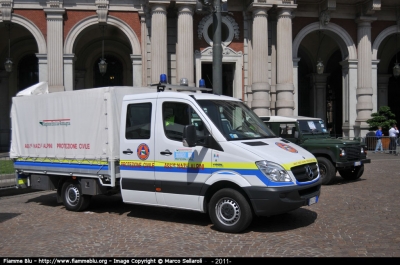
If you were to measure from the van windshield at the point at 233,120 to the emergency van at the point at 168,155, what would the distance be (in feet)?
0.08

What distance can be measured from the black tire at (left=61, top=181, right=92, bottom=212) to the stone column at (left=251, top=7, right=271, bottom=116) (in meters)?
14.1

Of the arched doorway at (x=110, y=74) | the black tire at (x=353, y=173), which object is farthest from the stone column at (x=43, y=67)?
the black tire at (x=353, y=173)

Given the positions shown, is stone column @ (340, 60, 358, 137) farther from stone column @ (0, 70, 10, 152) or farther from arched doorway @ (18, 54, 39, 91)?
stone column @ (0, 70, 10, 152)

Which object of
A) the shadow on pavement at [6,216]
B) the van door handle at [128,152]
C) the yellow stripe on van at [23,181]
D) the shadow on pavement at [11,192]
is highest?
the van door handle at [128,152]

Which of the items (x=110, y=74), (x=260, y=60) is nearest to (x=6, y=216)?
(x=260, y=60)

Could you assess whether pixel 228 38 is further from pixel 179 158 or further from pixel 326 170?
pixel 179 158

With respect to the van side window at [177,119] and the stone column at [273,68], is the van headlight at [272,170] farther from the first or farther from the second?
the stone column at [273,68]

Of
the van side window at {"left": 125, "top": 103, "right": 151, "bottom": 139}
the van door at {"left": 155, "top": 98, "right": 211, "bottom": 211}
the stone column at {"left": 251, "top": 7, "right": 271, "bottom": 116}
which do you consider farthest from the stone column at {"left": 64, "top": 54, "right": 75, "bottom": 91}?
the van door at {"left": 155, "top": 98, "right": 211, "bottom": 211}

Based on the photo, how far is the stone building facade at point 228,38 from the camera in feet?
71.2

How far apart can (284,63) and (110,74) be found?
12.0m

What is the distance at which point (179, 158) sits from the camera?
7594mm

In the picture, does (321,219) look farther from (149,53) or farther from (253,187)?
(149,53)

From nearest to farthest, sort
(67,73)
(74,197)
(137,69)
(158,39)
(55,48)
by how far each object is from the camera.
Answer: (74,197), (158,39), (55,48), (67,73), (137,69)

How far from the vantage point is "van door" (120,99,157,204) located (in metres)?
7.94
